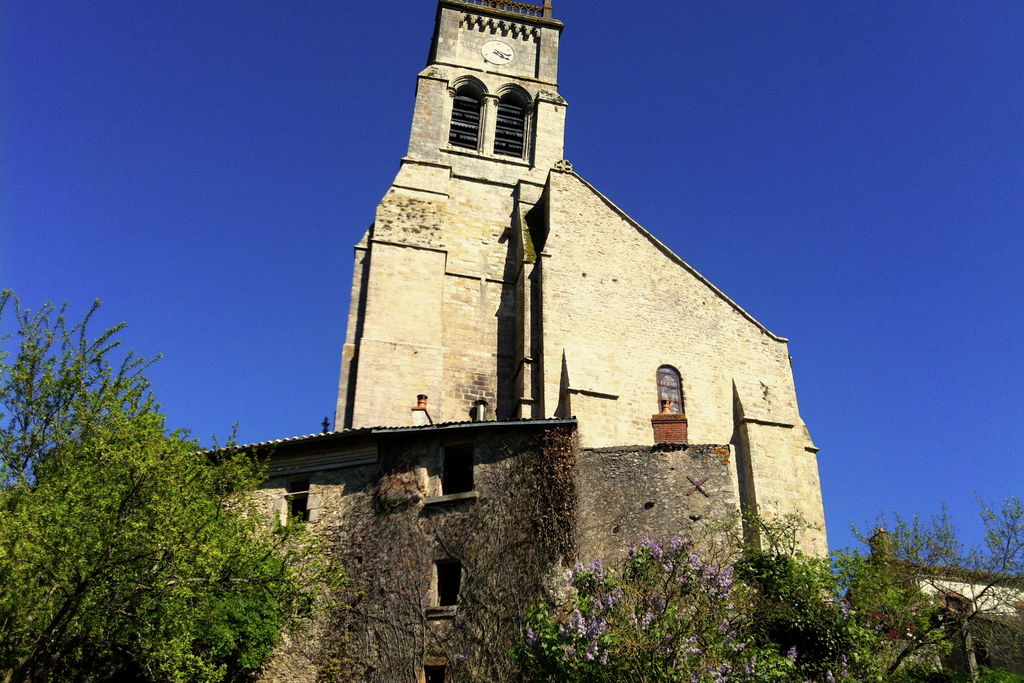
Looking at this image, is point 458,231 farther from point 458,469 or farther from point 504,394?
point 458,469

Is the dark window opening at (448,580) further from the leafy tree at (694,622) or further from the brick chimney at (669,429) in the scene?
the brick chimney at (669,429)

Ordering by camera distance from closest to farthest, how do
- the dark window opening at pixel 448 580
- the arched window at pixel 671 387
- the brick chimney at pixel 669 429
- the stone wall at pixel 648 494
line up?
the stone wall at pixel 648 494, the dark window opening at pixel 448 580, the brick chimney at pixel 669 429, the arched window at pixel 671 387

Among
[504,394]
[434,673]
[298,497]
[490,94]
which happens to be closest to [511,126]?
[490,94]

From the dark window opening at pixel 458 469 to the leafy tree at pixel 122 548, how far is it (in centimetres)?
222

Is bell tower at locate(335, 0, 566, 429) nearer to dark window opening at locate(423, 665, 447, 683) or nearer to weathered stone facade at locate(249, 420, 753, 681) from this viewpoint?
weathered stone facade at locate(249, 420, 753, 681)

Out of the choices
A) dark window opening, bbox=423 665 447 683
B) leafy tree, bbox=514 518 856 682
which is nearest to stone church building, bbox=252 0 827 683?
dark window opening, bbox=423 665 447 683

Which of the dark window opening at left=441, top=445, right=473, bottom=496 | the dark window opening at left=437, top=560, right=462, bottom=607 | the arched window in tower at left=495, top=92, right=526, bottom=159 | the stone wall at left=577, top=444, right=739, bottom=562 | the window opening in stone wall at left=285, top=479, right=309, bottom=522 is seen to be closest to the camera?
the stone wall at left=577, top=444, right=739, bottom=562

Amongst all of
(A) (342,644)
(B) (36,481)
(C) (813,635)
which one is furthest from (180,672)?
(C) (813,635)

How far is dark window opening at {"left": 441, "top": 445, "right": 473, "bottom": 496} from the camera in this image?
44.5 feet

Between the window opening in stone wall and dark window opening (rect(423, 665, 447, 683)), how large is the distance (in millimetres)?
3202

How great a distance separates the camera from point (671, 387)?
19016 mm

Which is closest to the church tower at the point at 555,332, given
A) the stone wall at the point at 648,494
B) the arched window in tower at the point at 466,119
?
the stone wall at the point at 648,494

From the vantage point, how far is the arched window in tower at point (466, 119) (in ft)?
91.4

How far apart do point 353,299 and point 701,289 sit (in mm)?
8549
